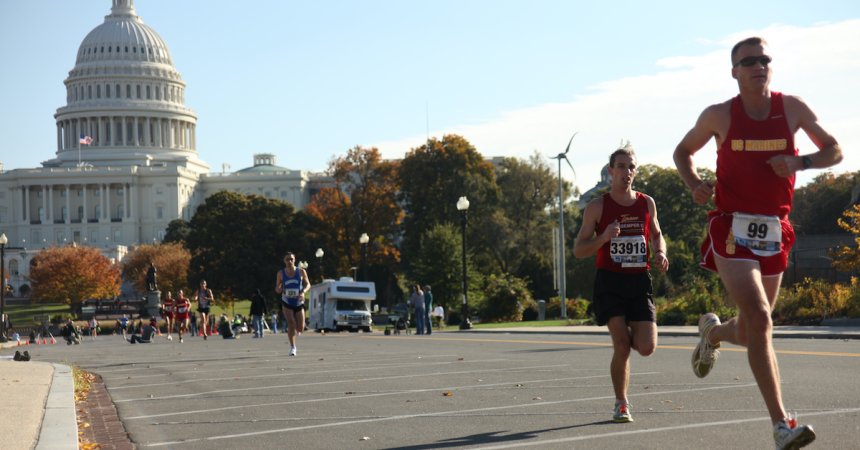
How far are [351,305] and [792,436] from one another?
54.6 metres

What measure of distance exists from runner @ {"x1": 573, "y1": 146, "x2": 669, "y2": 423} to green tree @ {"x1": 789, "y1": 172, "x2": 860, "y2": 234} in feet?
260

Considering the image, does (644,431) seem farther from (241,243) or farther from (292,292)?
(241,243)

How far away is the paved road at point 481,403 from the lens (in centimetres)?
925

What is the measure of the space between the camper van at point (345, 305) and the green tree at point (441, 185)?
29737 millimetres

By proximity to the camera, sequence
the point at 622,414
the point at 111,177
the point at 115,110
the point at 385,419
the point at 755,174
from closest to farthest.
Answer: the point at 755,174 → the point at 622,414 → the point at 385,419 → the point at 111,177 → the point at 115,110

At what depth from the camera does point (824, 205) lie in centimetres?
9106

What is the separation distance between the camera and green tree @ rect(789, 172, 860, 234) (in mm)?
89831

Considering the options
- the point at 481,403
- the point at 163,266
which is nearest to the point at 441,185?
the point at 163,266

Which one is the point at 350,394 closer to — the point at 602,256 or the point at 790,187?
the point at 602,256

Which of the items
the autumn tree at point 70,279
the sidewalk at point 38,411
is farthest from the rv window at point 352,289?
the autumn tree at point 70,279

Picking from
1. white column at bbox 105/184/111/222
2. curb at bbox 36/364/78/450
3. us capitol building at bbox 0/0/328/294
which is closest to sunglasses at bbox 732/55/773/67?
curb at bbox 36/364/78/450

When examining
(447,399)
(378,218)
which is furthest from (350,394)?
(378,218)

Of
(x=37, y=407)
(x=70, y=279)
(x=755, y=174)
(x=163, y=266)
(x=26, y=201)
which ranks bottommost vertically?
(x=37, y=407)

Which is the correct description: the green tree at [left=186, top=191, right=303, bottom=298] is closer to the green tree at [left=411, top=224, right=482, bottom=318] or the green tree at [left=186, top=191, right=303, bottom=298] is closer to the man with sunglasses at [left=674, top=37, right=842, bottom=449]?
the green tree at [left=411, top=224, right=482, bottom=318]
